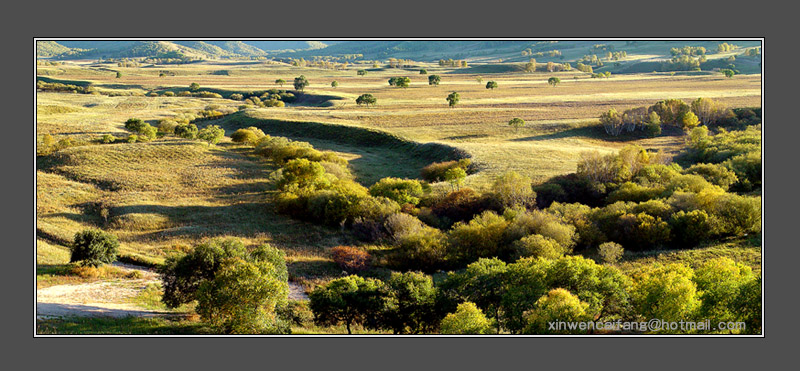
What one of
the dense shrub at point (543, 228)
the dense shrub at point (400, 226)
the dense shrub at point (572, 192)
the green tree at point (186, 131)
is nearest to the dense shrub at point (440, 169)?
the dense shrub at point (572, 192)

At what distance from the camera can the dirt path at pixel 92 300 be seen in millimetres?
23672

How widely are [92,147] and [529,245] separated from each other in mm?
52051

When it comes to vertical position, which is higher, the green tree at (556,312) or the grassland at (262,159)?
the grassland at (262,159)

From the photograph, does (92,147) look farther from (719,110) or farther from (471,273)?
(719,110)

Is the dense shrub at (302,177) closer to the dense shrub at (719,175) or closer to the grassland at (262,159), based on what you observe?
the grassland at (262,159)

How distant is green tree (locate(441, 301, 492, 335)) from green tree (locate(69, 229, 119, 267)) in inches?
856

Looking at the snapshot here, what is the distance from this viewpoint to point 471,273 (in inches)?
1131

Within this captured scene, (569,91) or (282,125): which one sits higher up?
(569,91)

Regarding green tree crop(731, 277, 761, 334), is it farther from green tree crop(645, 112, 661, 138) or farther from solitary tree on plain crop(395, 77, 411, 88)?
solitary tree on plain crop(395, 77, 411, 88)

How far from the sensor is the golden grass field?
43.2 metres

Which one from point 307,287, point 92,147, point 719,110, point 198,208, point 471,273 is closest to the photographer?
point 471,273

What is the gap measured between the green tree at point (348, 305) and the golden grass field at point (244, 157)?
9.89 m
